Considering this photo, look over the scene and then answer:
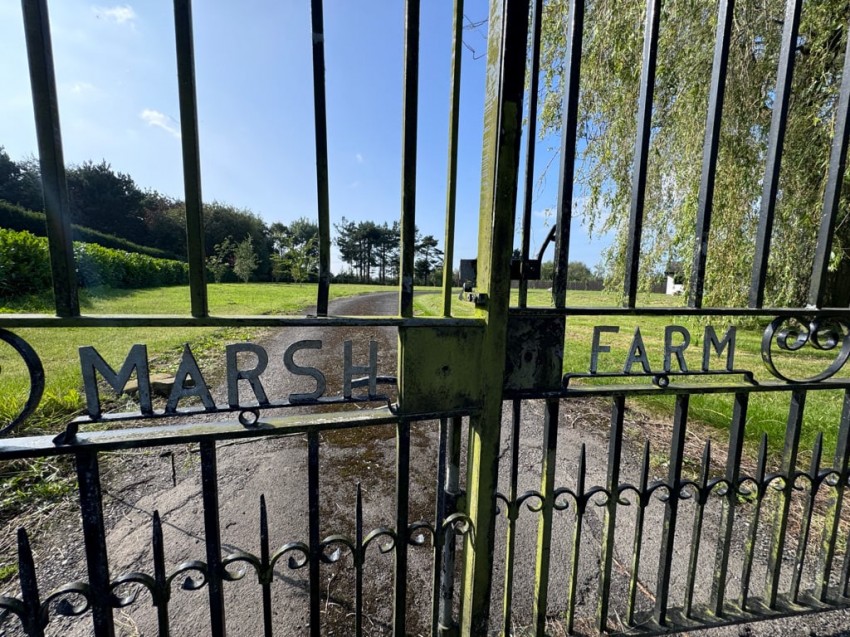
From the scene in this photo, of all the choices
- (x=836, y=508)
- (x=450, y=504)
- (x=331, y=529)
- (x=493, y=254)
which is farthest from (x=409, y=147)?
(x=836, y=508)

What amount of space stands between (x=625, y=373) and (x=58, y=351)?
8.26 meters

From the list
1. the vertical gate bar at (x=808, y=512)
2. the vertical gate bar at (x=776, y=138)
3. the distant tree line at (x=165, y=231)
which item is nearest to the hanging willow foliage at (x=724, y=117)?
the vertical gate bar at (x=776, y=138)

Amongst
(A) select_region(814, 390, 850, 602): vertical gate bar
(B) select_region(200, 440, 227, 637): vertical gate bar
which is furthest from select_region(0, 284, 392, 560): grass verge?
(A) select_region(814, 390, 850, 602): vertical gate bar

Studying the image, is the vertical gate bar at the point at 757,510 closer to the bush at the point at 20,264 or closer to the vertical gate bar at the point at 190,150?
the vertical gate bar at the point at 190,150

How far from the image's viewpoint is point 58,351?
6.23 m

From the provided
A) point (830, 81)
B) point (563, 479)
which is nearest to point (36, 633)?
point (563, 479)

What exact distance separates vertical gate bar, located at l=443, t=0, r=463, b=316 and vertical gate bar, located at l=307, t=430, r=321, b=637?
1.88ft

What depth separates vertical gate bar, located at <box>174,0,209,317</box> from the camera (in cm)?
94

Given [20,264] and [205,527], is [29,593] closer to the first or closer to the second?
[205,527]

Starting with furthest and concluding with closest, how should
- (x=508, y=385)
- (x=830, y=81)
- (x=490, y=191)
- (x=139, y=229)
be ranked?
1. (x=139, y=229)
2. (x=830, y=81)
3. (x=508, y=385)
4. (x=490, y=191)

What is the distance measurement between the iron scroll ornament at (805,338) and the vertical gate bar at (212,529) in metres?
1.94

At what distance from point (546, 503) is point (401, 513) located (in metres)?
0.58

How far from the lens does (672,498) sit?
1.60 meters

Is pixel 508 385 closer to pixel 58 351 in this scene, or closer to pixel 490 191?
pixel 490 191
